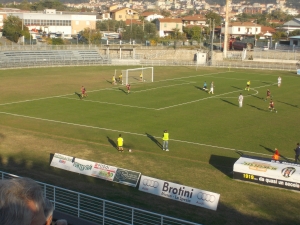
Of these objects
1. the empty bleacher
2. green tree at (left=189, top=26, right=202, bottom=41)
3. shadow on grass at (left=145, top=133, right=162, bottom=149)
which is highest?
green tree at (left=189, top=26, right=202, bottom=41)

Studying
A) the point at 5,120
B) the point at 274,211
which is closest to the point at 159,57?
the point at 5,120

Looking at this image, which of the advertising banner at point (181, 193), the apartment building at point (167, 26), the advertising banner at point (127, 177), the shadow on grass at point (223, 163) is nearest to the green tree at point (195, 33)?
the apartment building at point (167, 26)

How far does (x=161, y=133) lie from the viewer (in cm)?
2945

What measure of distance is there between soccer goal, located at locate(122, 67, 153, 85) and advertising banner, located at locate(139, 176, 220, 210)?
3479cm

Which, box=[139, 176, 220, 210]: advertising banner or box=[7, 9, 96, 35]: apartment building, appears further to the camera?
box=[7, 9, 96, 35]: apartment building

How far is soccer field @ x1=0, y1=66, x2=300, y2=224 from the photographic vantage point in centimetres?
1792

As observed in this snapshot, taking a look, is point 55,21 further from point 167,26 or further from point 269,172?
point 269,172

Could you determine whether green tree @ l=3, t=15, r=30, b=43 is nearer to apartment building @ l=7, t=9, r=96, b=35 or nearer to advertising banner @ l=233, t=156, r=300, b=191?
apartment building @ l=7, t=9, r=96, b=35

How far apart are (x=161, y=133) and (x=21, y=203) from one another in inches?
1041

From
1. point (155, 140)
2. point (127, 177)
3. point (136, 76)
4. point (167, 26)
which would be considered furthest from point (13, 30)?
point (127, 177)

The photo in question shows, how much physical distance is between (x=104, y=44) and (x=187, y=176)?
6820 centimetres

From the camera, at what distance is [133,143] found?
2680 cm

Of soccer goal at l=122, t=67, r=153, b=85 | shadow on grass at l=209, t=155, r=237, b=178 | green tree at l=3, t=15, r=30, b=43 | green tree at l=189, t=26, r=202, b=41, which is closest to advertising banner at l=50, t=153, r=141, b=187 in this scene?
shadow on grass at l=209, t=155, r=237, b=178

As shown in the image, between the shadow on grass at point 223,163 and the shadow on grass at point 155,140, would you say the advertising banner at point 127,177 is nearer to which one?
the shadow on grass at point 223,163
